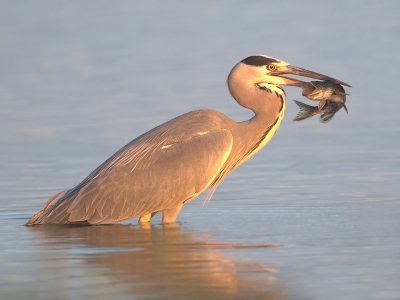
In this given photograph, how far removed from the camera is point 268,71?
1102 centimetres

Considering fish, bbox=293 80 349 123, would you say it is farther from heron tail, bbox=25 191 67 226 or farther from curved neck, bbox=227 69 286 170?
heron tail, bbox=25 191 67 226

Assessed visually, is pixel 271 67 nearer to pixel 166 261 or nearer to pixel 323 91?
pixel 323 91

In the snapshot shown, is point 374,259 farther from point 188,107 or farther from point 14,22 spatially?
point 14,22

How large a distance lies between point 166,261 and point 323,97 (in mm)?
3050

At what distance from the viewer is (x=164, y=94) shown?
18.0 m

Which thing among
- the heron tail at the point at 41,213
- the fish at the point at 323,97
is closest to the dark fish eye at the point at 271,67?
the fish at the point at 323,97

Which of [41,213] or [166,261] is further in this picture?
[41,213]

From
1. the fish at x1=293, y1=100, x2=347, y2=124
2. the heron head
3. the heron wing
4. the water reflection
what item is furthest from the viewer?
the heron head

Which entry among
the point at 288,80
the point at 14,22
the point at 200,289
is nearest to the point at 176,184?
the point at 288,80

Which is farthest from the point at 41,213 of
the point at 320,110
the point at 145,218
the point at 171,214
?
the point at 320,110

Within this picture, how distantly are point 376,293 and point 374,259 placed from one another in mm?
1095

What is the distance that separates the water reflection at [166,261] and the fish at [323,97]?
1.89 meters

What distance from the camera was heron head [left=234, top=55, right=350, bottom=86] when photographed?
11.0 meters

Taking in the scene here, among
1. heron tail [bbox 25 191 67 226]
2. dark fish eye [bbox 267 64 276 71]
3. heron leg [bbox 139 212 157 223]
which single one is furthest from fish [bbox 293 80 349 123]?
heron tail [bbox 25 191 67 226]
